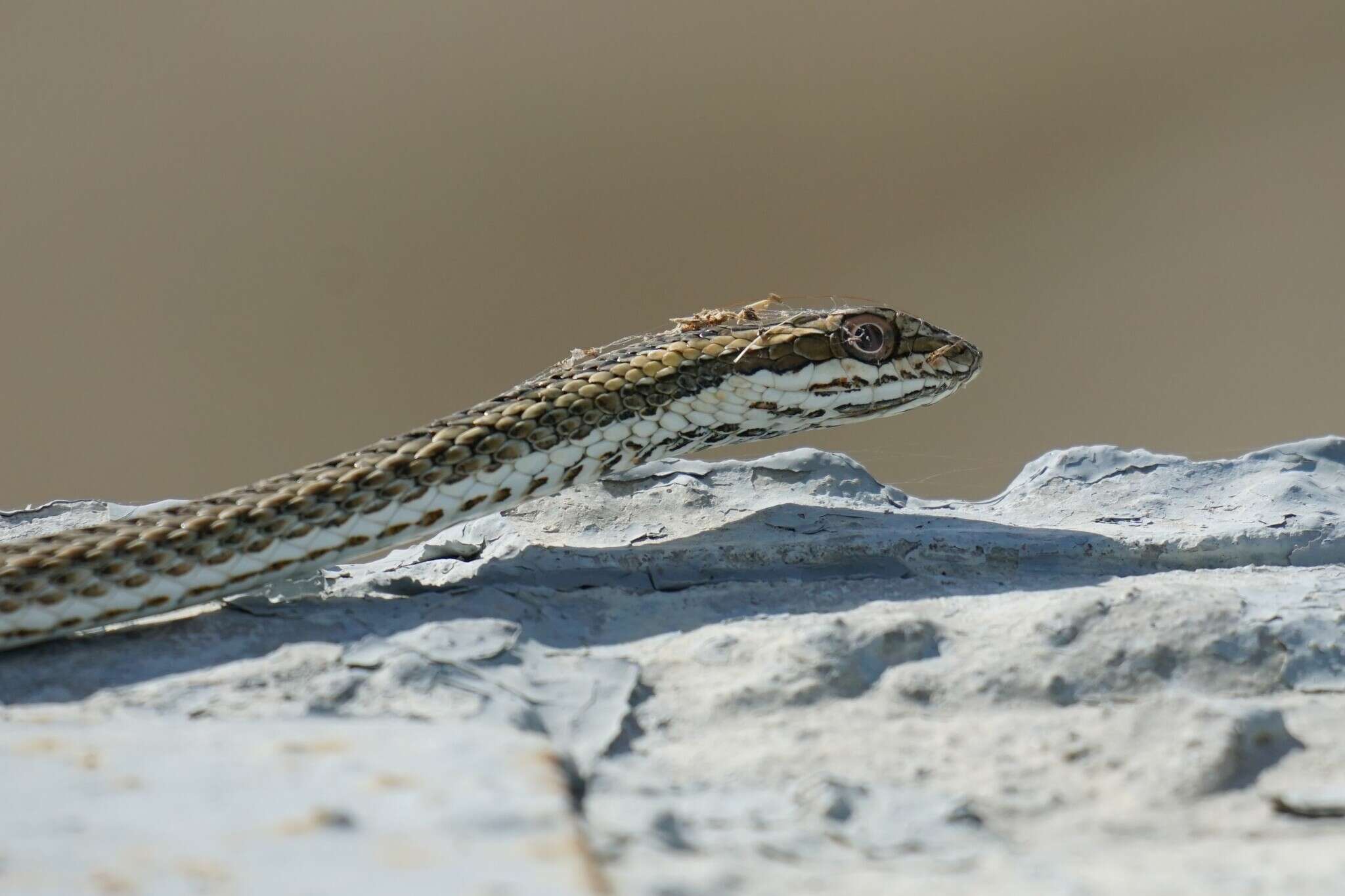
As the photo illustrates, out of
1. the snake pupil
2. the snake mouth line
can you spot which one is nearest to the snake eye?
the snake pupil

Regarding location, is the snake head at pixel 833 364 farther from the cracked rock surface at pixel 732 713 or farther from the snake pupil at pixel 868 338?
the cracked rock surface at pixel 732 713

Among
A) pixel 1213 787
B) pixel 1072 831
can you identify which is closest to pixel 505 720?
pixel 1072 831

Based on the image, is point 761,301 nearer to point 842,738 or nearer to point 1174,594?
point 1174,594

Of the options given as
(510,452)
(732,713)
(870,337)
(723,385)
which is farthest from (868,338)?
(732,713)

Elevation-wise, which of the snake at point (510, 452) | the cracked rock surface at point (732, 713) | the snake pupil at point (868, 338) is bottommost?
the cracked rock surface at point (732, 713)

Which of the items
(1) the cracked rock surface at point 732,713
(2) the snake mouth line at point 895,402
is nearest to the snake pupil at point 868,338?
(2) the snake mouth line at point 895,402

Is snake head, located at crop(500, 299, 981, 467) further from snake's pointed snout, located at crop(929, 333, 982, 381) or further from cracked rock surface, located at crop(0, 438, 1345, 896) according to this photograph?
cracked rock surface, located at crop(0, 438, 1345, 896)
